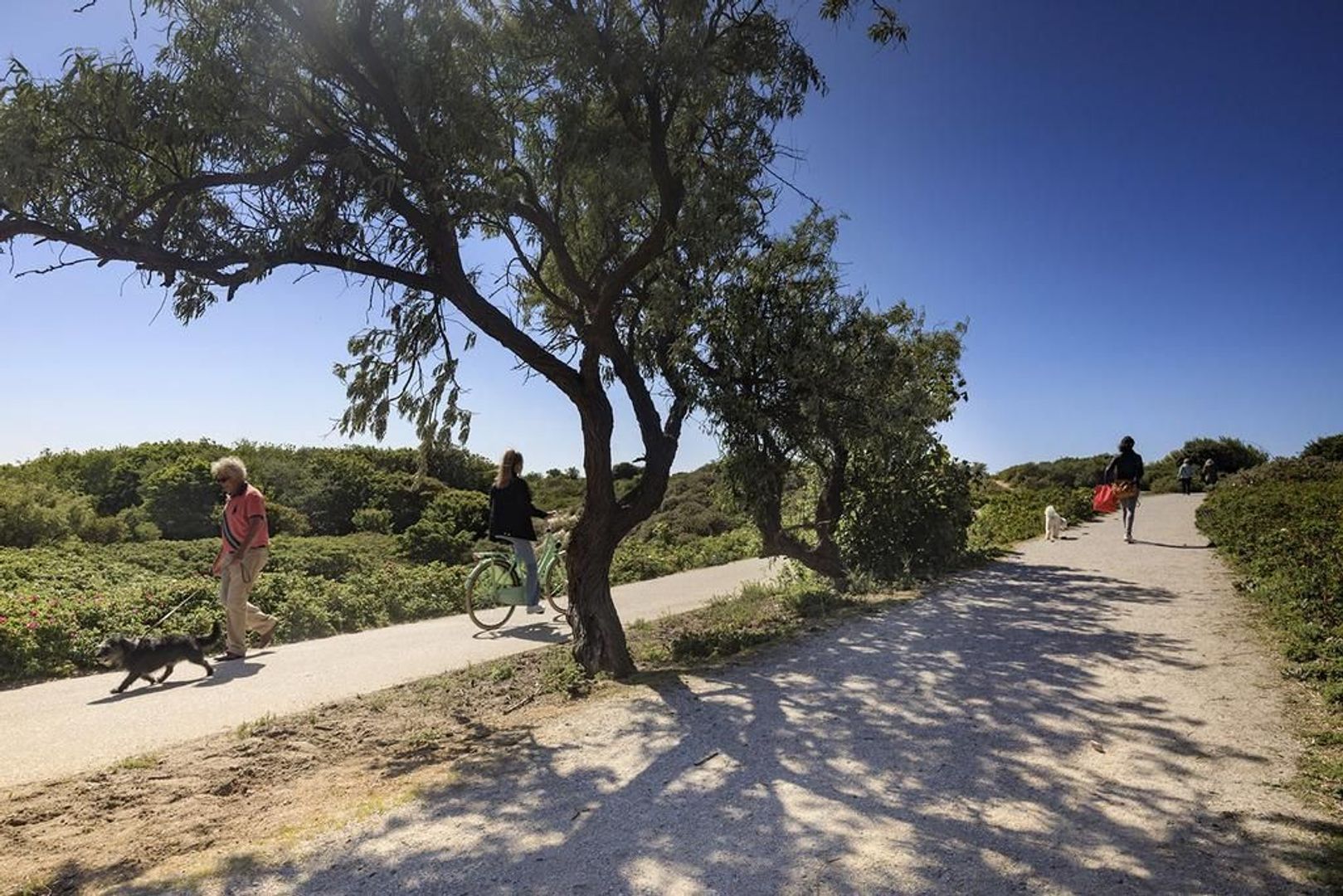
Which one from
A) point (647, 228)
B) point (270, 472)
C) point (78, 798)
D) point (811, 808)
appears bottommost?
point (78, 798)

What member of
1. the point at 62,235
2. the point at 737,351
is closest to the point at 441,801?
the point at 62,235

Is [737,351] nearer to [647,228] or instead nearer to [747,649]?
[647,228]

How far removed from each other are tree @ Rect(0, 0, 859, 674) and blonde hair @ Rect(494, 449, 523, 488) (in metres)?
1.47

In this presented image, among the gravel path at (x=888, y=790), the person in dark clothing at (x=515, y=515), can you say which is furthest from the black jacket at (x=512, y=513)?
the gravel path at (x=888, y=790)

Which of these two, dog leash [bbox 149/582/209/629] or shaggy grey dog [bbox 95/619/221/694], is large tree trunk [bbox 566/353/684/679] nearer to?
shaggy grey dog [bbox 95/619/221/694]

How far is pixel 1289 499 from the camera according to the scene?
15039 mm

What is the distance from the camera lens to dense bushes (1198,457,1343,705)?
20.1ft

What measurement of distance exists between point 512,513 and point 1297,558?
9424 millimetres

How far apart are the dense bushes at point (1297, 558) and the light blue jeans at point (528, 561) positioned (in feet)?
23.2

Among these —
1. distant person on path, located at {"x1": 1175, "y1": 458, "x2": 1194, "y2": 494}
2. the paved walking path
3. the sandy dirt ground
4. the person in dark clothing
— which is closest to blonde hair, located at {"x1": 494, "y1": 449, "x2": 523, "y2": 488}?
the person in dark clothing

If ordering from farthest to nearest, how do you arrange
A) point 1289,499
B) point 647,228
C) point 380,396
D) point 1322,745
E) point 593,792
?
point 1289,499
point 647,228
point 380,396
point 1322,745
point 593,792

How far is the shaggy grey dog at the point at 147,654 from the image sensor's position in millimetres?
6305

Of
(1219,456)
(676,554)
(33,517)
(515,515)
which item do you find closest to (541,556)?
(515,515)

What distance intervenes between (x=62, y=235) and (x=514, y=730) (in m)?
4.47
